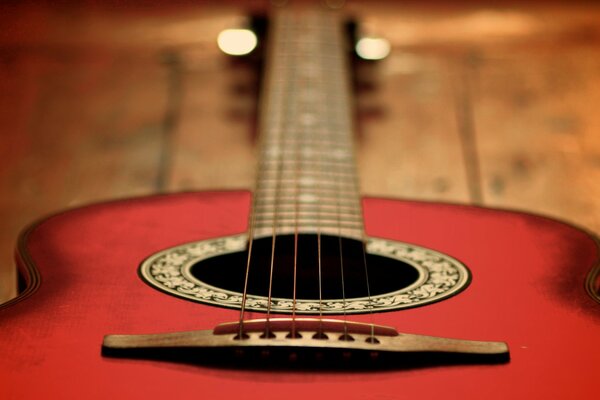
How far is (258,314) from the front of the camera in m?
0.67

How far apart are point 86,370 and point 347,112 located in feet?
2.32

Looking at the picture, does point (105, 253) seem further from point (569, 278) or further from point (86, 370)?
point (569, 278)

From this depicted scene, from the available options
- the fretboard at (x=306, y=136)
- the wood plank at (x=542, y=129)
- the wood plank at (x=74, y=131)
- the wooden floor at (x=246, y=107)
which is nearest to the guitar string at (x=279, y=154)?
the fretboard at (x=306, y=136)

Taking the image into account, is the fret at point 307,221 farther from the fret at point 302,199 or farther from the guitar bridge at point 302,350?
the guitar bridge at point 302,350

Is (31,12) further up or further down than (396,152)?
further up

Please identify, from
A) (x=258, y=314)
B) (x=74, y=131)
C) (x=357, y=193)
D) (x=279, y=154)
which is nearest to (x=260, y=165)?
(x=279, y=154)

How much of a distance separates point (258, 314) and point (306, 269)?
8.9 inches

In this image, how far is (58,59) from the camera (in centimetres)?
157

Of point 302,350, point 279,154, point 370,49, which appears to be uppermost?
point 370,49

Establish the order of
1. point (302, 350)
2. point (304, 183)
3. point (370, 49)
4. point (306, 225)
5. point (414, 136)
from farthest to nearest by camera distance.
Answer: point (370, 49) < point (414, 136) < point (304, 183) < point (306, 225) < point (302, 350)

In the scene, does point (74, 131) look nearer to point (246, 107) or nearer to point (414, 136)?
point (246, 107)

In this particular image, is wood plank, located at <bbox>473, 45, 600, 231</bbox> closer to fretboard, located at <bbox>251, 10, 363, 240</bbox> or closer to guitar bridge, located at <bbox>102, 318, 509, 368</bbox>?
fretboard, located at <bbox>251, 10, 363, 240</bbox>

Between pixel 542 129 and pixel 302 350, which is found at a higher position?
pixel 542 129

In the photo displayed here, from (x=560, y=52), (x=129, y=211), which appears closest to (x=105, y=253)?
(x=129, y=211)
